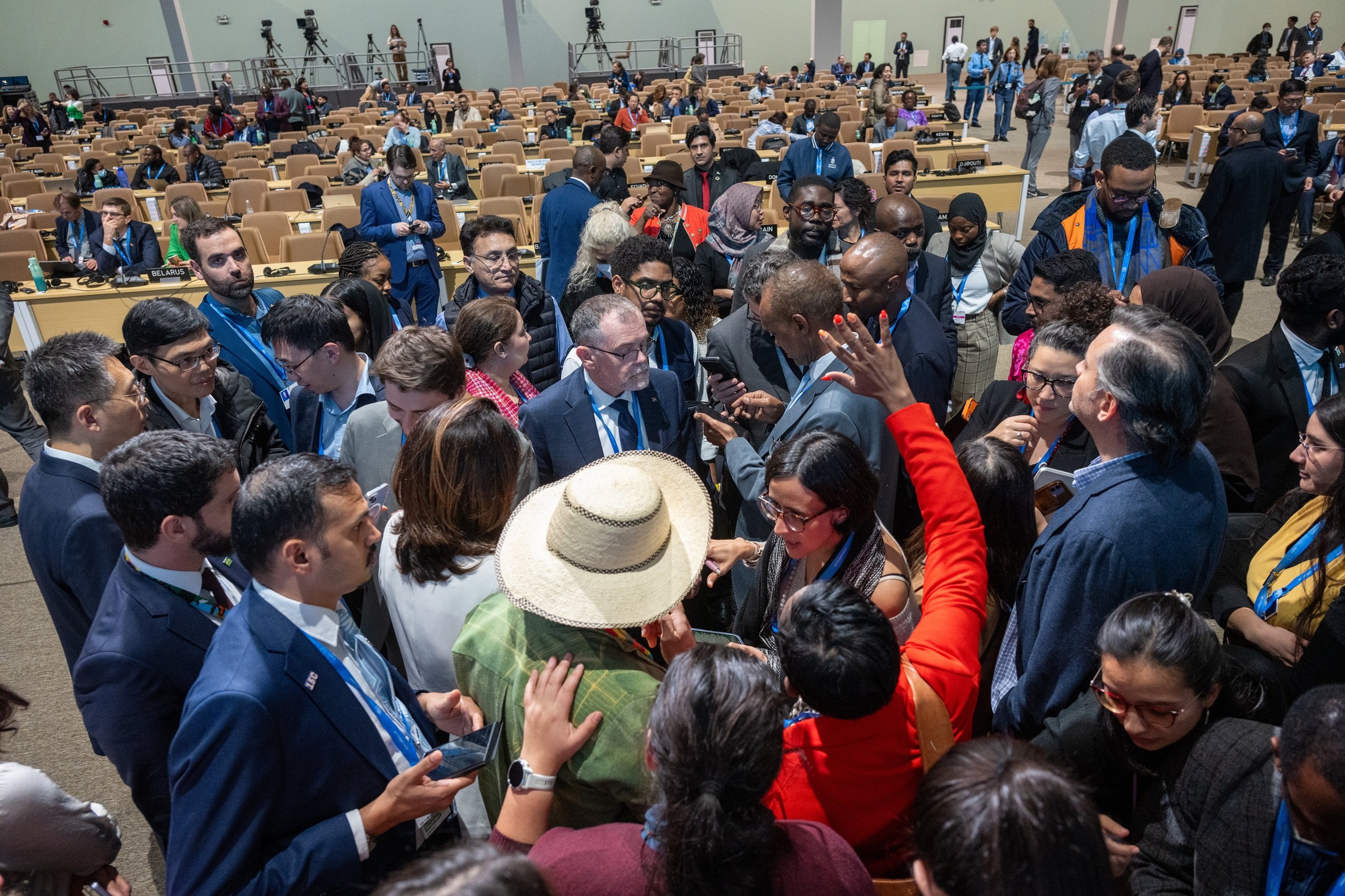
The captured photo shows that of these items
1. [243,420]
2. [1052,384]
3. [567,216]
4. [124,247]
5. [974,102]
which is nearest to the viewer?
[1052,384]

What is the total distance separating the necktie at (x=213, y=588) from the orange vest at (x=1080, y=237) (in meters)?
3.60

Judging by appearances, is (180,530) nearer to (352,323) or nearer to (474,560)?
(474,560)

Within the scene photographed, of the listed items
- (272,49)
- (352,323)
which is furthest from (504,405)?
(272,49)

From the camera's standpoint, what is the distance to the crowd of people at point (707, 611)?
3.72 feet

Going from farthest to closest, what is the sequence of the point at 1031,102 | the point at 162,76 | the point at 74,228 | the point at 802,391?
the point at 162,76
the point at 1031,102
the point at 74,228
the point at 802,391

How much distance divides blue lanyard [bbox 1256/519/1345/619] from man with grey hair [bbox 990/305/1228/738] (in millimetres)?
314

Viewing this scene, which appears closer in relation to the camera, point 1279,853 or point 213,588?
point 1279,853

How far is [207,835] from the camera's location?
49.7 inches

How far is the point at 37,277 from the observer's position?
6.36 m

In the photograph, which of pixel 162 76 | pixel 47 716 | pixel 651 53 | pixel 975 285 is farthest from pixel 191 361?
pixel 162 76

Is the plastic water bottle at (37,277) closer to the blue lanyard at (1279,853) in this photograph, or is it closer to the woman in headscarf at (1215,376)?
the woman in headscarf at (1215,376)

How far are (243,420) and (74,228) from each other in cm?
574

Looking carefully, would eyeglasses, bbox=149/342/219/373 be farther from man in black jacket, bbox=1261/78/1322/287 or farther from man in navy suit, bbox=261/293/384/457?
man in black jacket, bbox=1261/78/1322/287

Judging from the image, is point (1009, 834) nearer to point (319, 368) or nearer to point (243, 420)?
point (319, 368)
